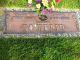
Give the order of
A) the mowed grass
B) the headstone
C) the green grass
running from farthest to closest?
the mowed grass → the headstone → the green grass

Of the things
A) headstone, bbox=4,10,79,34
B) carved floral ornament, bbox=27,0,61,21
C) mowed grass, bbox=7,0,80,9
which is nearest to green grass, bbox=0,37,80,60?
headstone, bbox=4,10,79,34

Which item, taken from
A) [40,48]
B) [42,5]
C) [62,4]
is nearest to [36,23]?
[42,5]

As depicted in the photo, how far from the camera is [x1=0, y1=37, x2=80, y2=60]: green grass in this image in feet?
21.3

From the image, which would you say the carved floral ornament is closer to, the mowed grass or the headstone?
the headstone

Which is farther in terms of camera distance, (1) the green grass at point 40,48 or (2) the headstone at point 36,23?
(2) the headstone at point 36,23

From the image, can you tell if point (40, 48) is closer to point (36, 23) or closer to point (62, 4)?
point (36, 23)

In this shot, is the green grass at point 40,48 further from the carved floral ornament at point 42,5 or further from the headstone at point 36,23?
the carved floral ornament at point 42,5

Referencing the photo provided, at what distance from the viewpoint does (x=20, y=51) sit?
21.4ft

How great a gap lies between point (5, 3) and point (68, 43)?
2517mm

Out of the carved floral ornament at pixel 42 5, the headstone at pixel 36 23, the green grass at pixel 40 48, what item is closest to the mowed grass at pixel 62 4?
the headstone at pixel 36 23

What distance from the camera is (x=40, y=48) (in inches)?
261

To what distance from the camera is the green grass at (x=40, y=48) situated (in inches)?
255

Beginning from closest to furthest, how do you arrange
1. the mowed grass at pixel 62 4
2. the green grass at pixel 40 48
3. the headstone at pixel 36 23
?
1. the green grass at pixel 40 48
2. the headstone at pixel 36 23
3. the mowed grass at pixel 62 4

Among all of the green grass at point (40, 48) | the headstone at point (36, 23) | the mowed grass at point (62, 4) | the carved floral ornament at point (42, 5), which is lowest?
the green grass at point (40, 48)
